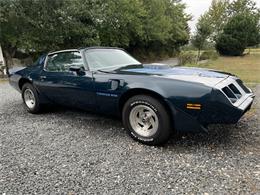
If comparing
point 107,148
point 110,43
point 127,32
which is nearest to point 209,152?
point 107,148

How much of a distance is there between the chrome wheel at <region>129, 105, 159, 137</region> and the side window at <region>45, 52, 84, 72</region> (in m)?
1.23

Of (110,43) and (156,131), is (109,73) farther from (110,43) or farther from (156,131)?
(110,43)

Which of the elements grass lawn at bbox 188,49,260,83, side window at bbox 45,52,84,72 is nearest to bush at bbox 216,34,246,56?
grass lawn at bbox 188,49,260,83

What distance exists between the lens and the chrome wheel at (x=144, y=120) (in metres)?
3.30

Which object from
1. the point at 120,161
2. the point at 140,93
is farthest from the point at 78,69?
the point at 120,161

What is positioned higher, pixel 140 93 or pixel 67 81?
pixel 67 81

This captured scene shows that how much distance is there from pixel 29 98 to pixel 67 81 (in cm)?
148

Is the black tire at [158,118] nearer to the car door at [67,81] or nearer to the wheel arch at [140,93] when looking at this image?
the wheel arch at [140,93]

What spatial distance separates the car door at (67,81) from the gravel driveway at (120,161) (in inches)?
18.7

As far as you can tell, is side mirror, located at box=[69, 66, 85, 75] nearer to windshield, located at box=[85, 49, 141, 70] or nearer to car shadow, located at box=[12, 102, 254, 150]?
windshield, located at box=[85, 49, 141, 70]

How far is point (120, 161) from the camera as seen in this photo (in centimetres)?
297

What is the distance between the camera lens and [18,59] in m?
14.5

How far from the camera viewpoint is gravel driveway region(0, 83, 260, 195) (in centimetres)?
246

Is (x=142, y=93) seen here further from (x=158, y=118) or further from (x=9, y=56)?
(x=9, y=56)
